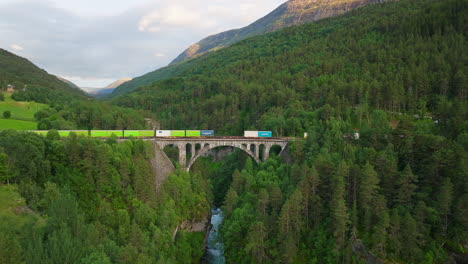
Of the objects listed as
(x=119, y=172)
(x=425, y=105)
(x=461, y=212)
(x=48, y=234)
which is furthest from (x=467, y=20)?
(x=48, y=234)

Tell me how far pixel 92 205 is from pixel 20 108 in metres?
78.9

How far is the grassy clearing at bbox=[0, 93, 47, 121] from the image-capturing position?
95425mm

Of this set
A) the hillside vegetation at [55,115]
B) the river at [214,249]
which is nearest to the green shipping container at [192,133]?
the river at [214,249]

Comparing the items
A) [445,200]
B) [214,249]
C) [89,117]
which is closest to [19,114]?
[89,117]

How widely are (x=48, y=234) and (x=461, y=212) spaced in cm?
5126

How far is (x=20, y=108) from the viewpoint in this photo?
349 ft

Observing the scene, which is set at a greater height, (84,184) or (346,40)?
(346,40)

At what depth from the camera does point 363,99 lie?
86.5m

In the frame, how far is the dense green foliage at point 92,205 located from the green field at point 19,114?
1257 inches

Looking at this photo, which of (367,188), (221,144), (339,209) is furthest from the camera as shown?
(221,144)

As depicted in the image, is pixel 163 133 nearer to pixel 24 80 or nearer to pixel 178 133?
pixel 178 133

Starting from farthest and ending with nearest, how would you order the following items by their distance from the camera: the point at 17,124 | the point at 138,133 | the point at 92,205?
the point at 17,124
the point at 138,133
the point at 92,205

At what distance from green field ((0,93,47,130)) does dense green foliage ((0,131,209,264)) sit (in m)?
31.9

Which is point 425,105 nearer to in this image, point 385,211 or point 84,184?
point 385,211
